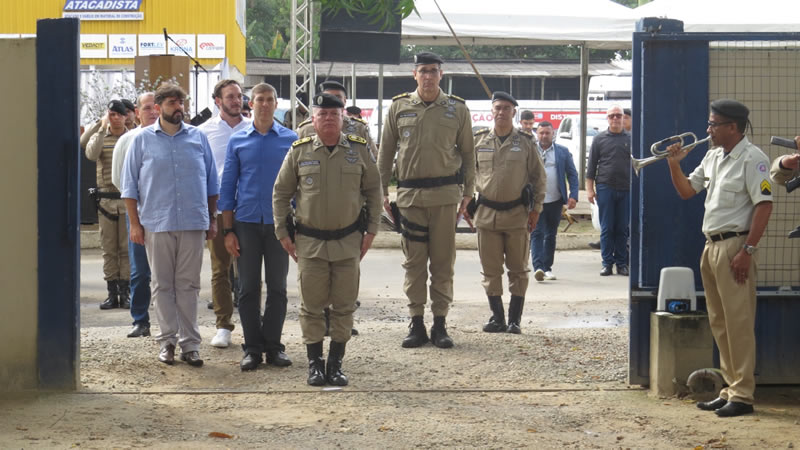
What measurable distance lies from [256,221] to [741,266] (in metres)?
3.42

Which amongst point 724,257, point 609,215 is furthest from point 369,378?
point 609,215

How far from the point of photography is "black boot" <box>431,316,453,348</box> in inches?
348

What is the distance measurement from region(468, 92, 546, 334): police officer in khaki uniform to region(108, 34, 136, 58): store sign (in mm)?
24592

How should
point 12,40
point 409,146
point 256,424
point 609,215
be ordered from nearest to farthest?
1. point 256,424
2. point 12,40
3. point 409,146
4. point 609,215

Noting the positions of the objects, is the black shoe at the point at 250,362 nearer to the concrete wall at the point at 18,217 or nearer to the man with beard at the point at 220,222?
the man with beard at the point at 220,222

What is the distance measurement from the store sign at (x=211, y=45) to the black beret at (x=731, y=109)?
26.7 meters

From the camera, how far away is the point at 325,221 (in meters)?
7.62

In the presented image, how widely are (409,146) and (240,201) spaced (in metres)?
1.45

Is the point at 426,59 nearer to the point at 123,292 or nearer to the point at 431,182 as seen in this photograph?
the point at 431,182

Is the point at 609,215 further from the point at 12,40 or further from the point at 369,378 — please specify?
the point at 12,40

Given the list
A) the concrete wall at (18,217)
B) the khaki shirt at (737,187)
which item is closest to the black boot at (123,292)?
the concrete wall at (18,217)

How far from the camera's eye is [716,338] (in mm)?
7066

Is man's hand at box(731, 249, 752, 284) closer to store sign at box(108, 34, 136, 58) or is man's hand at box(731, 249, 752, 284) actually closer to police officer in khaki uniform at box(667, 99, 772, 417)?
police officer in khaki uniform at box(667, 99, 772, 417)

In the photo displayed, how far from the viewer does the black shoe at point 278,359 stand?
27.3ft
